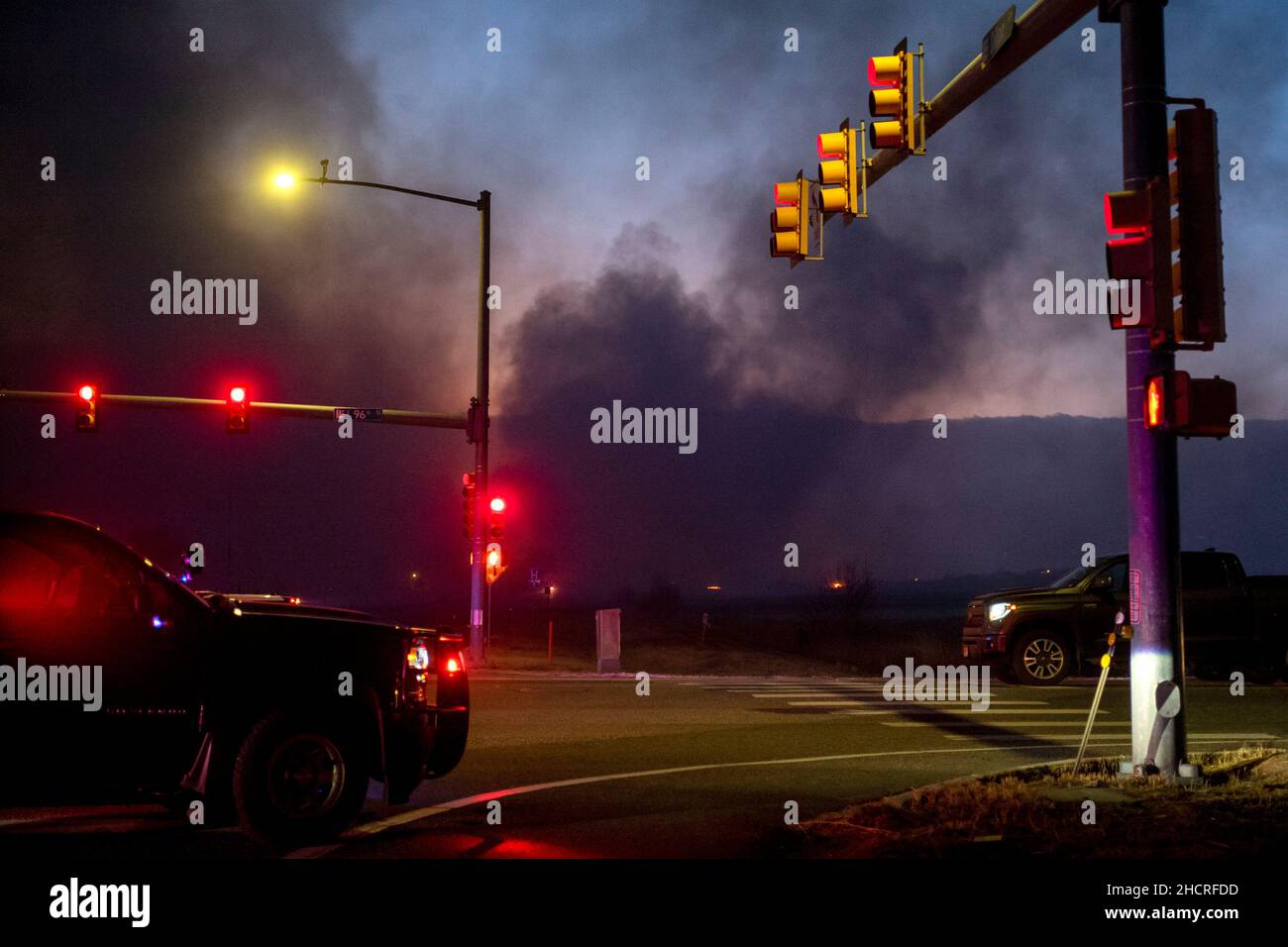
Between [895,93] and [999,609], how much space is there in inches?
411

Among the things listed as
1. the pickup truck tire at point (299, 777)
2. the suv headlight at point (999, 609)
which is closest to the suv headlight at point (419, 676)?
the pickup truck tire at point (299, 777)

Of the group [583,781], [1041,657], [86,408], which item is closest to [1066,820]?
[583,781]

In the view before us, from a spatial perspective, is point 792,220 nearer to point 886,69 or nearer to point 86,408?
point 886,69

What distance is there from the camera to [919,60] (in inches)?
483

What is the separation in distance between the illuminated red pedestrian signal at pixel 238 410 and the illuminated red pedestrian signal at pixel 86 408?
278 cm

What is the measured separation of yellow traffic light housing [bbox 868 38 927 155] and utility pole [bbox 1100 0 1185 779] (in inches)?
85.9

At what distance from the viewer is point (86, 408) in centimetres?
2761

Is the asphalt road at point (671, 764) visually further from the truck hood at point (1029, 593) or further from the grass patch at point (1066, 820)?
the truck hood at point (1029, 593)

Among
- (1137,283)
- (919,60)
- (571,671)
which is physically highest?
(919,60)

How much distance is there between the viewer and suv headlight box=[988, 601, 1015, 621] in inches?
799

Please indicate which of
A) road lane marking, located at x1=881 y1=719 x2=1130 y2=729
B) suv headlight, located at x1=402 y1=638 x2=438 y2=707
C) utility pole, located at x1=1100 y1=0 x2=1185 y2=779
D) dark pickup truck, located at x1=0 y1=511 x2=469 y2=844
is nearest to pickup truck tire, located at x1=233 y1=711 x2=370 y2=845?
dark pickup truck, located at x1=0 y1=511 x2=469 y2=844
